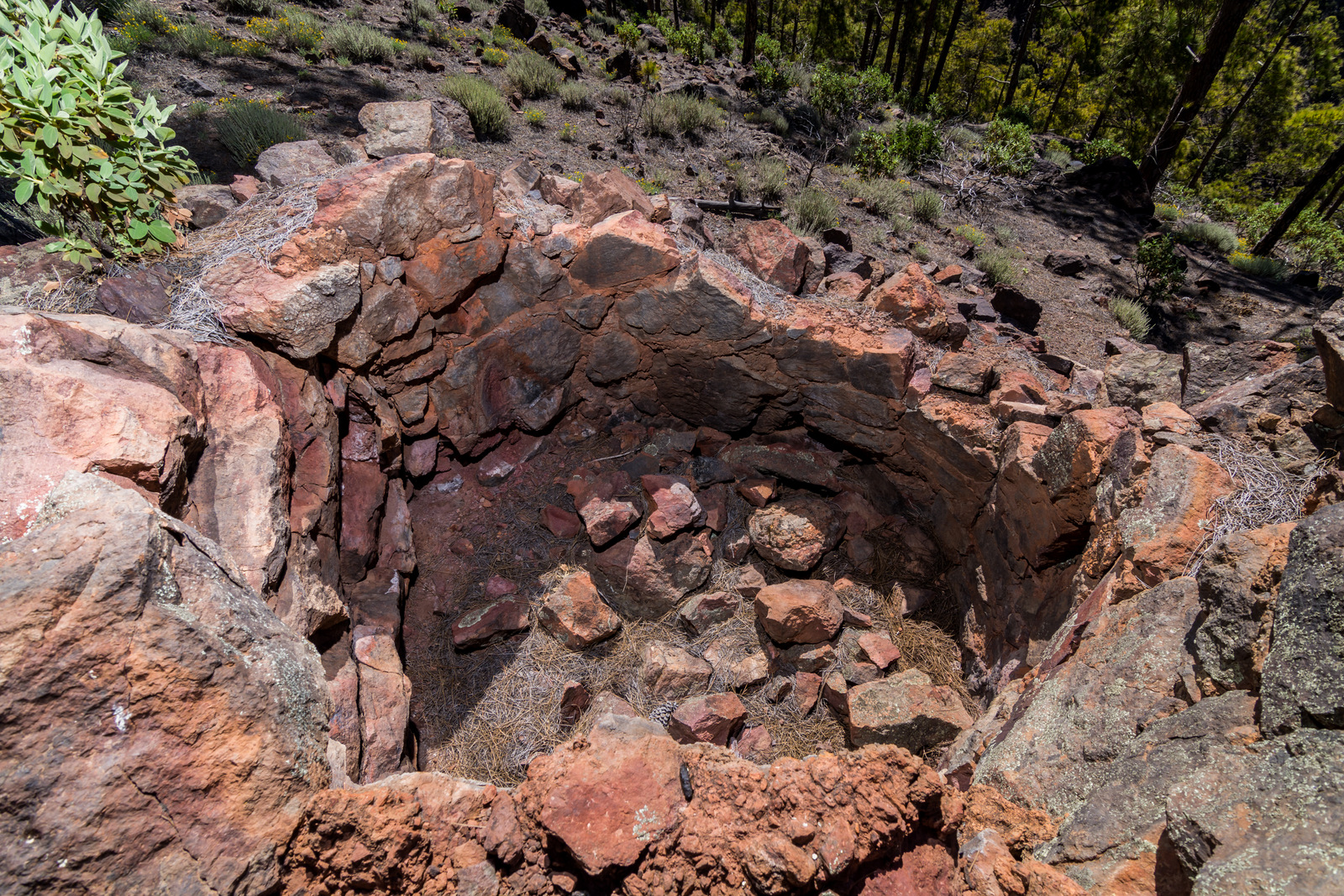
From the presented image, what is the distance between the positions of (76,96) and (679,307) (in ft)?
12.6

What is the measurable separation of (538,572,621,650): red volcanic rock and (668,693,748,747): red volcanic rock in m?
0.85

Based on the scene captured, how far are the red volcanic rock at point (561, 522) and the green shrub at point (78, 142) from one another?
3223mm

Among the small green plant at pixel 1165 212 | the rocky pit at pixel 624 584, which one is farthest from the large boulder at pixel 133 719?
the small green plant at pixel 1165 212

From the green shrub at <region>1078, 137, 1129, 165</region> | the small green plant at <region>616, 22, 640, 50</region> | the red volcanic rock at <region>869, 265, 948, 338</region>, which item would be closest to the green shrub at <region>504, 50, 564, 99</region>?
the small green plant at <region>616, 22, 640, 50</region>

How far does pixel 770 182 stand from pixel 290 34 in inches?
270

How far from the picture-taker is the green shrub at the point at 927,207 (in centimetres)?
798

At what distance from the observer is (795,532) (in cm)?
507

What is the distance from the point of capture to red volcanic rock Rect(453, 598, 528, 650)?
4512 mm

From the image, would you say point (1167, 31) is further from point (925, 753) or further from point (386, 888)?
point (386, 888)

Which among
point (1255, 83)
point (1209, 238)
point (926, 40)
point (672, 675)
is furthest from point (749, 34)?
point (1255, 83)

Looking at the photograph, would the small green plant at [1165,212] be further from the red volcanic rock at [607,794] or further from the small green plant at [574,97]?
the red volcanic rock at [607,794]

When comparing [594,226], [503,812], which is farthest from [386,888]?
[594,226]

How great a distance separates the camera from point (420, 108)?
5523mm

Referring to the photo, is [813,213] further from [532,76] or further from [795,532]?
[532,76]
